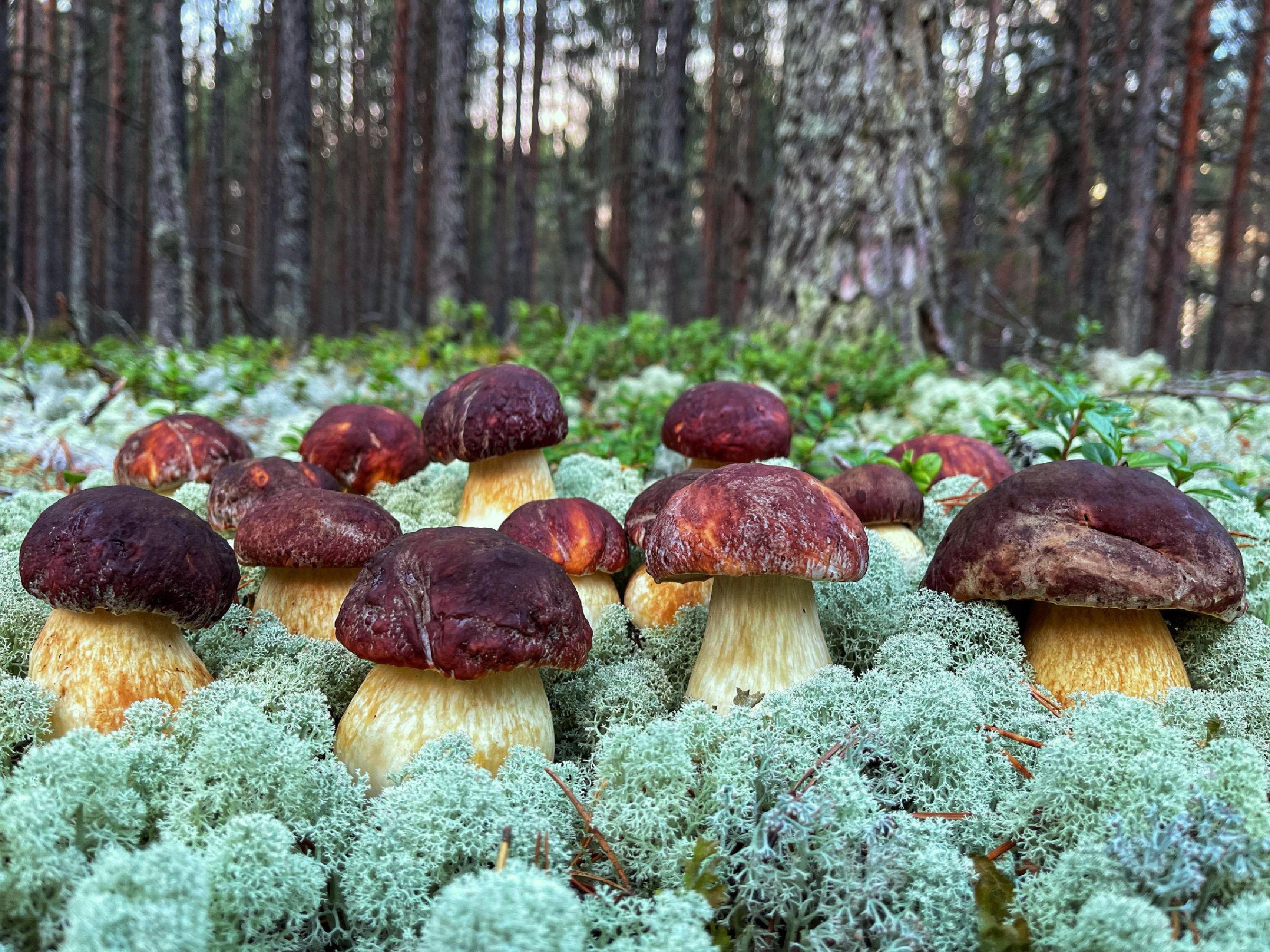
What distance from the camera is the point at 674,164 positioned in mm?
11664

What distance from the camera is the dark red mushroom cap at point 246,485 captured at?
2.88m

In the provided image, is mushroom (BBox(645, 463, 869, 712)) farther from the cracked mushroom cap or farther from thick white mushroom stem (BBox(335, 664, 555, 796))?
thick white mushroom stem (BBox(335, 664, 555, 796))

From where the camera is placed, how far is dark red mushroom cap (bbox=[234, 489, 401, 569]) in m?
2.39

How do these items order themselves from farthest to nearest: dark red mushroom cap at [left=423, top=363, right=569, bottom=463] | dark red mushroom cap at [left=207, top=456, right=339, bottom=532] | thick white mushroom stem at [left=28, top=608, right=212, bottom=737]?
dark red mushroom cap at [left=423, top=363, right=569, bottom=463] → dark red mushroom cap at [left=207, top=456, right=339, bottom=532] → thick white mushroom stem at [left=28, top=608, right=212, bottom=737]

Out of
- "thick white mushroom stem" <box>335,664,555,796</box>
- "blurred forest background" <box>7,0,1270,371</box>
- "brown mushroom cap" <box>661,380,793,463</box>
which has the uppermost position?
"blurred forest background" <box>7,0,1270,371</box>

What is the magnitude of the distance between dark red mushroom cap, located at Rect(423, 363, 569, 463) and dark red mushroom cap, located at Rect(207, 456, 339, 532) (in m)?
0.58

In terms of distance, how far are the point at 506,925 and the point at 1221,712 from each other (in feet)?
6.14

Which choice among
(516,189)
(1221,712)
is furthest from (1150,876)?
(516,189)

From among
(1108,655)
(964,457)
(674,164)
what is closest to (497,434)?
(964,457)

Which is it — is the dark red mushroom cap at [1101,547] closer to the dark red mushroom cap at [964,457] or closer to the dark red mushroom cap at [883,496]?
the dark red mushroom cap at [883,496]

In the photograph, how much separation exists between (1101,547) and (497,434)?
2.19m

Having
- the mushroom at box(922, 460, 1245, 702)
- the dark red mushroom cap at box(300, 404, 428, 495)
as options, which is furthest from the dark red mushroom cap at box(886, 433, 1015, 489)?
the dark red mushroom cap at box(300, 404, 428, 495)

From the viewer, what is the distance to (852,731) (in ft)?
5.95

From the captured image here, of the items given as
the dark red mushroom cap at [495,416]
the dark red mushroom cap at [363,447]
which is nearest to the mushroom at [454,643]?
the dark red mushroom cap at [495,416]
